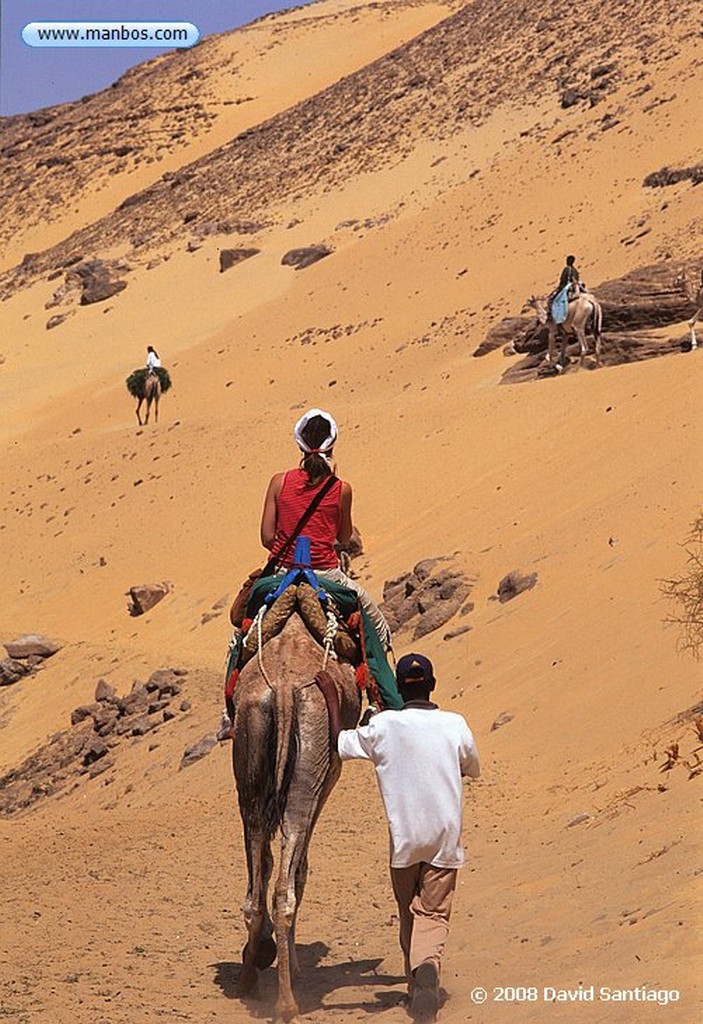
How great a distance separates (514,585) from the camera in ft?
56.7

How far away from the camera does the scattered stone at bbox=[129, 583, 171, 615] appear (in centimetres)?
2311

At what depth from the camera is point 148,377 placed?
114ft

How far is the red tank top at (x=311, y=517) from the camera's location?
8.90 m

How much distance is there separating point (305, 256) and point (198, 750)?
3343cm

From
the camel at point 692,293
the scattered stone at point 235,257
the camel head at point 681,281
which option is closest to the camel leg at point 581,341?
the camel at point 692,293

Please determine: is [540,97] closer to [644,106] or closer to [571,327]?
[644,106]

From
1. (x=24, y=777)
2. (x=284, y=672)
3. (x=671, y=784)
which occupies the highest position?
(x=284, y=672)

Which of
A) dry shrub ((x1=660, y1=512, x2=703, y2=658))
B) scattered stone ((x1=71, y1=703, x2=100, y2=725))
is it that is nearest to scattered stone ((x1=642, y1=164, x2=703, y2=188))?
scattered stone ((x1=71, y1=703, x2=100, y2=725))

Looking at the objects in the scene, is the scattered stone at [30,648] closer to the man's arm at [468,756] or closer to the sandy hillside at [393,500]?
the sandy hillside at [393,500]

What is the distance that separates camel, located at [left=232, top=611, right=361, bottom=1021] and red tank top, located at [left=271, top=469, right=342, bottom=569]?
66 cm

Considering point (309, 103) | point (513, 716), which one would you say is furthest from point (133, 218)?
point (513, 716)

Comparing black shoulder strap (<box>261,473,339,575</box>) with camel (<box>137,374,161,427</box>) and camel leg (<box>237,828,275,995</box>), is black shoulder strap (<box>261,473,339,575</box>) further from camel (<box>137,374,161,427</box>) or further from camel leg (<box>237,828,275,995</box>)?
camel (<box>137,374,161,427</box>)

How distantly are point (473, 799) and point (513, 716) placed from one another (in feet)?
5.27

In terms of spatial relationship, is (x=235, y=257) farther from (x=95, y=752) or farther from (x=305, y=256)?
(x=95, y=752)
